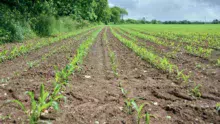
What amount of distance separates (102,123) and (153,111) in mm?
834

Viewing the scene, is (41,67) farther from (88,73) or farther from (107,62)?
(107,62)

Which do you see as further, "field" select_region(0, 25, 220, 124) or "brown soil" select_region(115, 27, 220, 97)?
"brown soil" select_region(115, 27, 220, 97)

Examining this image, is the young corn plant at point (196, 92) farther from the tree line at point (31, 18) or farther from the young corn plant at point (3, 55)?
the tree line at point (31, 18)

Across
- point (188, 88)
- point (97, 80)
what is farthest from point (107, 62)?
point (188, 88)

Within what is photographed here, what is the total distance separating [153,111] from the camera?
3.05m

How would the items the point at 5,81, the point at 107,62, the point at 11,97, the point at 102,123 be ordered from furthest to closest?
the point at 107,62 < the point at 5,81 < the point at 11,97 < the point at 102,123

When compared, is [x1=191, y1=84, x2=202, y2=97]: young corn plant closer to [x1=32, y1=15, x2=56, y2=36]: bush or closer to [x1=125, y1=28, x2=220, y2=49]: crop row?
[x1=125, y1=28, x2=220, y2=49]: crop row

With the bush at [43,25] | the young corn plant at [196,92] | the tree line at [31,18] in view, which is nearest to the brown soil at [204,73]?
the young corn plant at [196,92]

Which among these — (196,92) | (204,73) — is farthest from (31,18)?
(196,92)

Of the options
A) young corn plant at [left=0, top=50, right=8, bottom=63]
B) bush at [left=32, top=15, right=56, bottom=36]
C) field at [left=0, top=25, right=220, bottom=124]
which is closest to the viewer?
field at [left=0, top=25, right=220, bottom=124]

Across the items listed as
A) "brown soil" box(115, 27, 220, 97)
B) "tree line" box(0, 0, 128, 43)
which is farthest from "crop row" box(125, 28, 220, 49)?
"tree line" box(0, 0, 128, 43)

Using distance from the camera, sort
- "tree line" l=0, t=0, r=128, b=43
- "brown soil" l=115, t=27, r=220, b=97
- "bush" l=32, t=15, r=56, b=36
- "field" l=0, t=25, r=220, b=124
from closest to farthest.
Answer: "field" l=0, t=25, r=220, b=124
"brown soil" l=115, t=27, r=220, b=97
"tree line" l=0, t=0, r=128, b=43
"bush" l=32, t=15, r=56, b=36

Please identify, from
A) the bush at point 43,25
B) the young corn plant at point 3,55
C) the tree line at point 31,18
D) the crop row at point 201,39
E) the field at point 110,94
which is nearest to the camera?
the field at point 110,94

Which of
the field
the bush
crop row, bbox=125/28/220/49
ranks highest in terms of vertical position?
the bush
